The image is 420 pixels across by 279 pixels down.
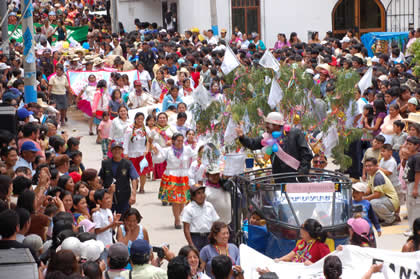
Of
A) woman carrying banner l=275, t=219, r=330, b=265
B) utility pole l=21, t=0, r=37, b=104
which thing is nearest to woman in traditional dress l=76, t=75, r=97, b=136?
utility pole l=21, t=0, r=37, b=104

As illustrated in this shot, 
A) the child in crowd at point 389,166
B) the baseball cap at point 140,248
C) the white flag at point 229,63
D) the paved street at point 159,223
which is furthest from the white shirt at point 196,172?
the baseball cap at point 140,248

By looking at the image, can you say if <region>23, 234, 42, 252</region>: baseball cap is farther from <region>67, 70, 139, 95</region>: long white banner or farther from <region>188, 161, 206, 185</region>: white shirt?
<region>67, 70, 139, 95</region>: long white banner

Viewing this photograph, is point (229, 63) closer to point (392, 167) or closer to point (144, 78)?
point (392, 167)

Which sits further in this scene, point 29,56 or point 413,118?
point 29,56

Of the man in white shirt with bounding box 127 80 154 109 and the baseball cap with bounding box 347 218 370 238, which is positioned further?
the man in white shirt with bounding box 127 80 154 109

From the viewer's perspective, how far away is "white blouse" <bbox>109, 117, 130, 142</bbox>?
614 inches

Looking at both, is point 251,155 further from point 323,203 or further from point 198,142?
point 323,203

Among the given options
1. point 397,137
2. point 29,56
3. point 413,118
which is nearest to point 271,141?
point 397,137

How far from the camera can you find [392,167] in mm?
13078

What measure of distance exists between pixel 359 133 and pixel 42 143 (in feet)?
16.3

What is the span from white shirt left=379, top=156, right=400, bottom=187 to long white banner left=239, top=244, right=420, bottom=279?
16.4ft

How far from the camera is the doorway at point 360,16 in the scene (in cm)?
3394

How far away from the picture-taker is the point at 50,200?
972 centimetres

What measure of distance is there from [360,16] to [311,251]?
26.6m
